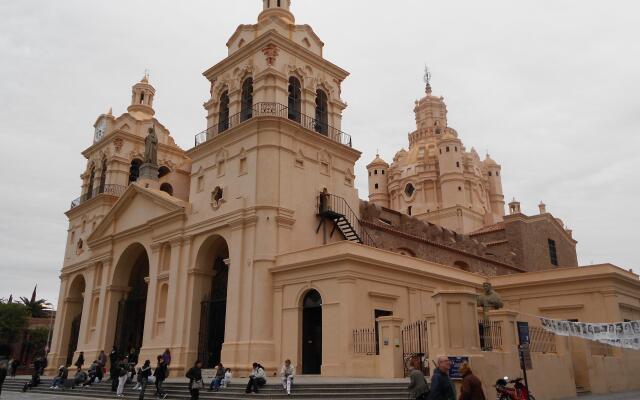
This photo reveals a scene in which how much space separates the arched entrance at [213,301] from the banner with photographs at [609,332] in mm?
14488

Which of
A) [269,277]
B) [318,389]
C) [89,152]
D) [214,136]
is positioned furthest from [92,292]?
[318,389]

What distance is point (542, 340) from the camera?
682 inches

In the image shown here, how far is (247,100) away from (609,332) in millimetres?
19702

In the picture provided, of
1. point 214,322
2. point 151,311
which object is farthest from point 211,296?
point 151,311

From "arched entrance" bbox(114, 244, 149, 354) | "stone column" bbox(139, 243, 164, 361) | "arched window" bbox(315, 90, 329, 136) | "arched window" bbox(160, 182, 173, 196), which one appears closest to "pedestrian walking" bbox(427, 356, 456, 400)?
"stone column" bbox(139, 243, 164, 361)

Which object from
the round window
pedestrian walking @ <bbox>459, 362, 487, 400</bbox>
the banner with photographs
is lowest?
pedestrian walking @ <bbox>459, 362, 487, 400</bbox>

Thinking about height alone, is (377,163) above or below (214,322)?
above

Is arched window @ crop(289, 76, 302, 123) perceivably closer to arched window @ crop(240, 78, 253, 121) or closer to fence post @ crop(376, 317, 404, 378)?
arched window @ crop(240, 78, 253, 121)

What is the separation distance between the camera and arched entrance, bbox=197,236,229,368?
2509 centimetres

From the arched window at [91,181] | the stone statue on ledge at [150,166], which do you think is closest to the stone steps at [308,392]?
the stone statue on ledge at [150,166]

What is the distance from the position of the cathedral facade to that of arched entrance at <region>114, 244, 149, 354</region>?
0.10 m

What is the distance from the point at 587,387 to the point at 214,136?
65.2 ft

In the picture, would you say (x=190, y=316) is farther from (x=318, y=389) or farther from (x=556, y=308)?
(x=556, y=308)

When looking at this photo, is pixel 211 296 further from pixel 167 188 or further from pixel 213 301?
pixel 167 188
